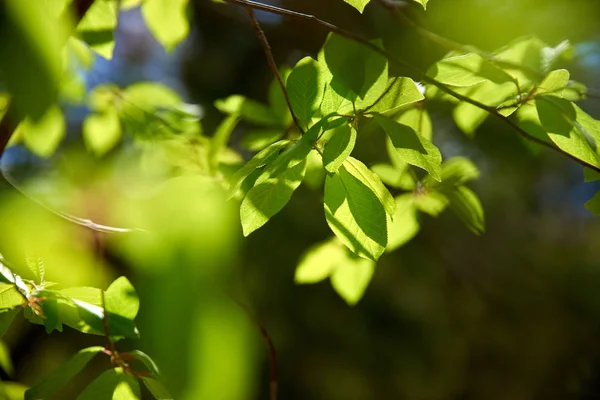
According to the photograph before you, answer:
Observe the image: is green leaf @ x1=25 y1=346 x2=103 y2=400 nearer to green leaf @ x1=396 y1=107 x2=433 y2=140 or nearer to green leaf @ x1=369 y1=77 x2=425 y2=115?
green leaf @ x1=369 y1=77 x2=425 y2=115

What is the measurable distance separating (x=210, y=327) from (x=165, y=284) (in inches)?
0.8

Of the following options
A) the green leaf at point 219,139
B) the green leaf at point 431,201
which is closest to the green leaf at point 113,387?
the green leaf at point 219,139

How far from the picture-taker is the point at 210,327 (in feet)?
0.58

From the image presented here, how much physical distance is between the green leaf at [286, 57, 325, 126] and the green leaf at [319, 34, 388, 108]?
0.01 meters

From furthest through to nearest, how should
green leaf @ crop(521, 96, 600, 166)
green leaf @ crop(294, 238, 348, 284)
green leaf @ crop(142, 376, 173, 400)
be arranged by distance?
green leaf @ crop(294, 238, 348, 284) → green leaf @ crop(521, 96, 600, 166) → green leaf @ crop(142, 376, 173, 400)

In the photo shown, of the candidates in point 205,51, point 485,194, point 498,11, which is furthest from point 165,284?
point 205,51

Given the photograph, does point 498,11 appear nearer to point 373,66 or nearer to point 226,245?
point 373,66

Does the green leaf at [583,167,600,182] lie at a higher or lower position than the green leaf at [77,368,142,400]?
higher

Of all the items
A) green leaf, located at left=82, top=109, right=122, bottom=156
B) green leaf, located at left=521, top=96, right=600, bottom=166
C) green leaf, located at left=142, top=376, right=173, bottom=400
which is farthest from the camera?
green leaf, located at left=82, top=109, right=122, bottom=156

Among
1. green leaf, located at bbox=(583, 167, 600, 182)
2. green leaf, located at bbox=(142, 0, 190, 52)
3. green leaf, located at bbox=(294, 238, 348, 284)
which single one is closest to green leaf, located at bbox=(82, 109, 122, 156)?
green leaf, located at bbox=(142, 0, 190, 52)

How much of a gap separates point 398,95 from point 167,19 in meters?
0.47

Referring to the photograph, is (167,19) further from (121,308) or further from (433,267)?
(433,267)

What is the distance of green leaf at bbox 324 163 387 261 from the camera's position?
495 mm

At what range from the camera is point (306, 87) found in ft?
1.65
